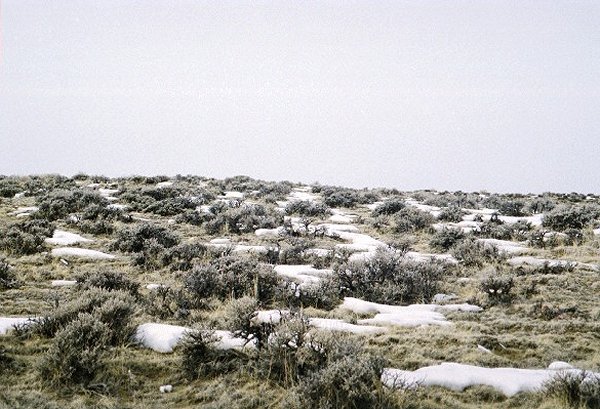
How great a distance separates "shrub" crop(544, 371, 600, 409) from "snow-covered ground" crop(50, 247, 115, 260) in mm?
9102

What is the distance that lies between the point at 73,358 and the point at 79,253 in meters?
5.98

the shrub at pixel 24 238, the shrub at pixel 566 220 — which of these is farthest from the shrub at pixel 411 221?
the shrub at pixel 24 238

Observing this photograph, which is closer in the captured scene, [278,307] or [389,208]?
[278,307]

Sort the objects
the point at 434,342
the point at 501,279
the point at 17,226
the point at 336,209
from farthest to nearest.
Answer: the point at 336,209, the point at 17,226, the point at 501,279, the point at 434,342

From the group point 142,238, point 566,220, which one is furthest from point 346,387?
point 566,220

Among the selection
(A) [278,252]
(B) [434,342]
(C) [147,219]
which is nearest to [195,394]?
(B) [434,342]

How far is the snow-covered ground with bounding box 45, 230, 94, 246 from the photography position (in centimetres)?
1101

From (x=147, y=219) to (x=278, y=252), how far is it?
6.96 metres

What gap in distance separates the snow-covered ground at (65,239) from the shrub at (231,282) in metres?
4.86

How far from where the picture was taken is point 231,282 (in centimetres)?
797

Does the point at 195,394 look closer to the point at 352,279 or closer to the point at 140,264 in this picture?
the point at 352,279

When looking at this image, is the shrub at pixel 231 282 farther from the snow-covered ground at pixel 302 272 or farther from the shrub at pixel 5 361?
the shrub at pixel 5 361

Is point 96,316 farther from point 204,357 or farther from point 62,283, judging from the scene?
point 62,283

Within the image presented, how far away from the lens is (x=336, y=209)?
18797mm
